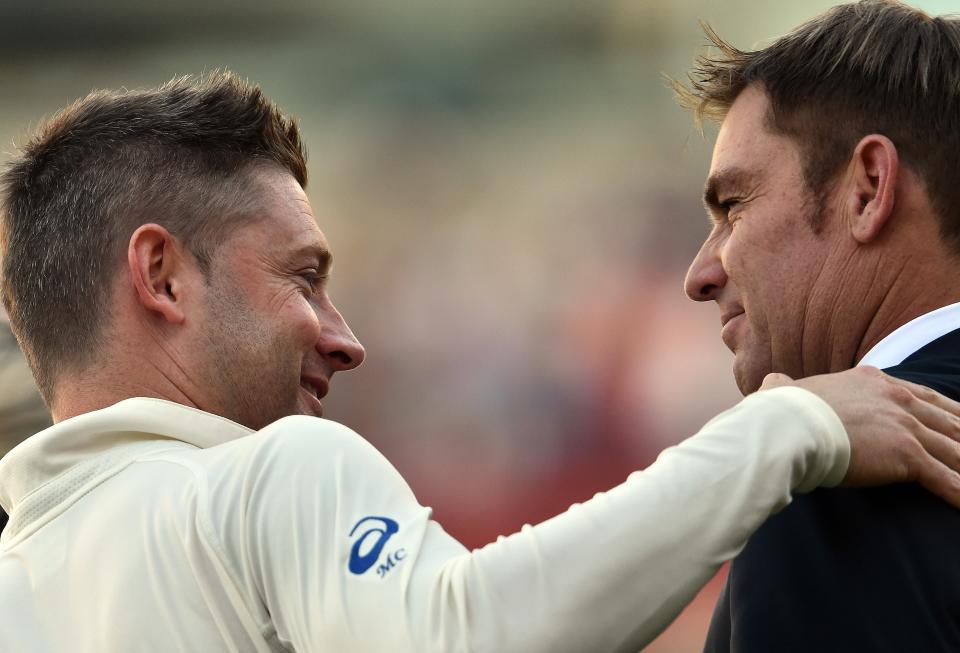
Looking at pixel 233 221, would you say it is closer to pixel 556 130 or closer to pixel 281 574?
pixel 281 574

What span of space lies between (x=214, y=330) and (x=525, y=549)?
0.84 metres

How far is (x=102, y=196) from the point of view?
6.74 feet

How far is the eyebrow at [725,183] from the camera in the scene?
6.91ft

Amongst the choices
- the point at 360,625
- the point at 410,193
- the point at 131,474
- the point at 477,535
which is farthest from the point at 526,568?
the point at 410,193

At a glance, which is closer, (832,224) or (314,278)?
(832,224)

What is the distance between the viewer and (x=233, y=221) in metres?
2.10

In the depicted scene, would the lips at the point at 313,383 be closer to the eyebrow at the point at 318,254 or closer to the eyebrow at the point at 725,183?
the eyebrow at the point at 318,254

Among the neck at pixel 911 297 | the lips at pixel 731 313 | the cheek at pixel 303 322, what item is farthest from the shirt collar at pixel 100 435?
the neck at pixel 911 297

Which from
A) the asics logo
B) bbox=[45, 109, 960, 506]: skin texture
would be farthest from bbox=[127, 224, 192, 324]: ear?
the asics logo

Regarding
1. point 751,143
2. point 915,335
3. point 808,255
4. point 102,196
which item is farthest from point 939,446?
point 102,196

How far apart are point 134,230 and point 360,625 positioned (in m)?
0.93

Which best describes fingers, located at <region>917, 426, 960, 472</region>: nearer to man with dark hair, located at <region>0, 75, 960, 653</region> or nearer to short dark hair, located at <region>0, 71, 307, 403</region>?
man with dark hair, located at <region>0, 75, 960, 653</region>

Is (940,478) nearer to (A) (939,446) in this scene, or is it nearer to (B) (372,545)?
(A) (939,446)

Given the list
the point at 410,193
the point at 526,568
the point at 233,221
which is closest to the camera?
the point at 526,568
